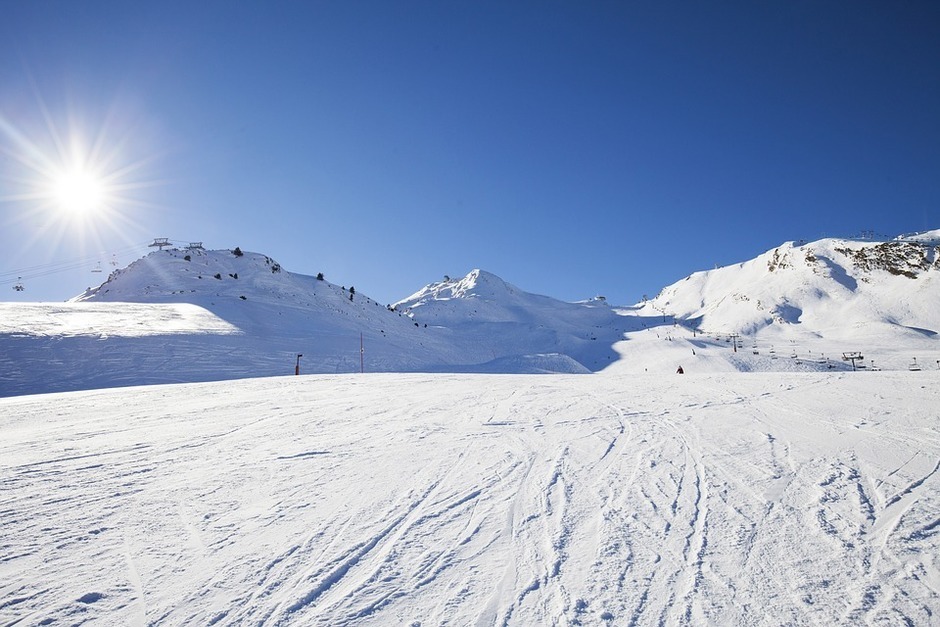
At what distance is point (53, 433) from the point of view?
7227 mm

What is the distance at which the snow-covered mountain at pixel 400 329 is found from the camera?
77.9 ft

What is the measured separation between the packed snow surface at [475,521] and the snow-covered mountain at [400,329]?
18923 mm

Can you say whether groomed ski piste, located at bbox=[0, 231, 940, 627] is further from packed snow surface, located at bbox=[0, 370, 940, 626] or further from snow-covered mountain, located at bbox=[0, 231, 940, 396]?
snow-covered mountain, located at bbox=[0, 231, 940, 396]

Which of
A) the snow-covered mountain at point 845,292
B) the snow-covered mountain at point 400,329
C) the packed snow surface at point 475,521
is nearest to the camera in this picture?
the packed snow surface at point 475,521

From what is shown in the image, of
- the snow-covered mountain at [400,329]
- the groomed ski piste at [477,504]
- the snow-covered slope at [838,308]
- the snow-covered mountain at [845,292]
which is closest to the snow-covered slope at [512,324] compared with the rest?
the snow-covered mountain at [400,329]

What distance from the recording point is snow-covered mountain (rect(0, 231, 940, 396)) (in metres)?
23.7

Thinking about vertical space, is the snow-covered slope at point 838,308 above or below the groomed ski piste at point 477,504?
Result: above

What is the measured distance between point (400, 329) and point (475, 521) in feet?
170

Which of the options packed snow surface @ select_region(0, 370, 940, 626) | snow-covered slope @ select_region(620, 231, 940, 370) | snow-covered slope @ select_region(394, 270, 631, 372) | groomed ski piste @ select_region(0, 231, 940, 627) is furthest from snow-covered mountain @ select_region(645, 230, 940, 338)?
packed snow surface @ select_region(0, 370, 940, 626)

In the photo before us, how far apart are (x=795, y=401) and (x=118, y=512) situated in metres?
12.5

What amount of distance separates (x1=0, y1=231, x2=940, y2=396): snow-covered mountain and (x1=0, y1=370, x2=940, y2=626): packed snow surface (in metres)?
18.9

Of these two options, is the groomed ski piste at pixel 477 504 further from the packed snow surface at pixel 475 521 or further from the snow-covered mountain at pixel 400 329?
the snow-covered mountain at pixel 400 329

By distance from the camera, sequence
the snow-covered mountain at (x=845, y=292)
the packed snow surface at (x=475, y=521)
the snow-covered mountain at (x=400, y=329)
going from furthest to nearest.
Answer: the snow-covered mountain at (x=845, y=292) → the snow-covered mountain at (x=400, y=329) → the packed snow surface at (x=475, y=521)

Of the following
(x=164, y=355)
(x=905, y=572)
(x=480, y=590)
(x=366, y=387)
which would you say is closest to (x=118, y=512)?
(x=480, y=590)
